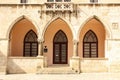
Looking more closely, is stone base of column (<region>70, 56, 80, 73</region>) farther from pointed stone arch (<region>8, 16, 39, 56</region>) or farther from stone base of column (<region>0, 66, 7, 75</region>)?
stone base of column (<region>0, 66, 7, 75</region>)

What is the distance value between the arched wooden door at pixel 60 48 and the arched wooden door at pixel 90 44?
1.90 m

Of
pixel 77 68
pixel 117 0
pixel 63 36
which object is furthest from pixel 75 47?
pixel 117 0

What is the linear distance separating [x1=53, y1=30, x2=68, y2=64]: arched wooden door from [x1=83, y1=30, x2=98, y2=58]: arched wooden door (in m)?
1.90

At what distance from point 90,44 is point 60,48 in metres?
3.01

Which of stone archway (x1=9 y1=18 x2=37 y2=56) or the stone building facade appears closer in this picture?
the stone building facade

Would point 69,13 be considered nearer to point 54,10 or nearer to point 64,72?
point 54,10

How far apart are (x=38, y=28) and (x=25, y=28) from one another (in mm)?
3197

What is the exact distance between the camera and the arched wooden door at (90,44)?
23.5 meters

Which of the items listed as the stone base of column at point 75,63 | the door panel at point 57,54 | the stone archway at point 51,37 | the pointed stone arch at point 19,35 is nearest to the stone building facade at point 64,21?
the stone base of column at point 75,63

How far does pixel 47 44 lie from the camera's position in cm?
2392

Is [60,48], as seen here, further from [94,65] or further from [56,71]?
[94,65]

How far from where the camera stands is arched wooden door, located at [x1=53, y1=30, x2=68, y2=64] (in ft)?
78.2

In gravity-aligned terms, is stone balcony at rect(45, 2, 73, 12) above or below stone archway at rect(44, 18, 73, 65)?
above

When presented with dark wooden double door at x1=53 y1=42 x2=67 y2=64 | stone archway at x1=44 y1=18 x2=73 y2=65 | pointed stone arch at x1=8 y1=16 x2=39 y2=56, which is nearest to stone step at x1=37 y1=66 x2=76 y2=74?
dark wooden double door at x1=53 y1=42 x2=67 y2=64
